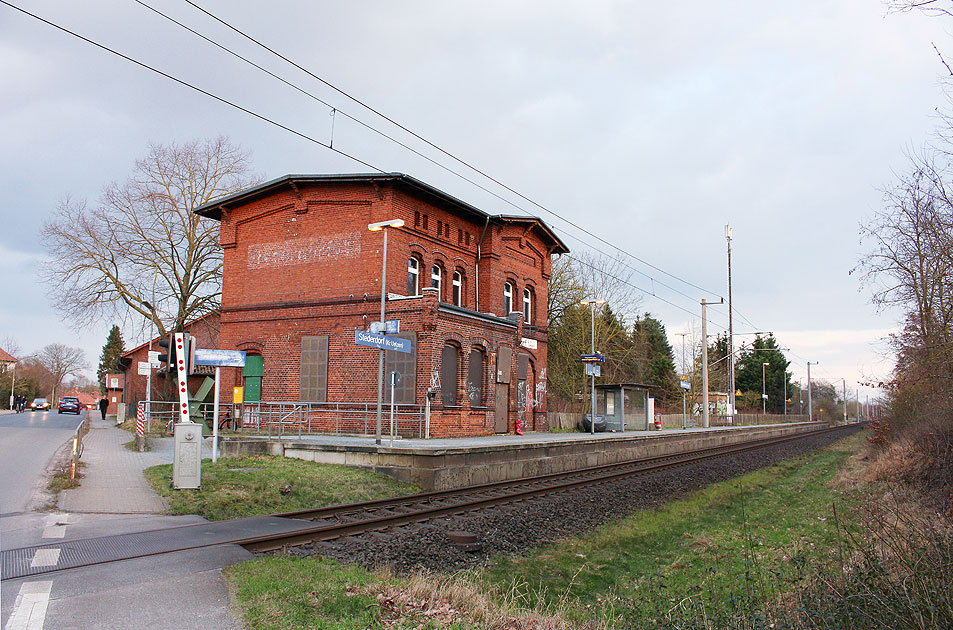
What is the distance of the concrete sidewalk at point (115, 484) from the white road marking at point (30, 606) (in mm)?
4784

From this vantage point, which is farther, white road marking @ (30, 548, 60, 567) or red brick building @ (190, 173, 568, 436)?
red brick building @ (190, 173, 568, 436)

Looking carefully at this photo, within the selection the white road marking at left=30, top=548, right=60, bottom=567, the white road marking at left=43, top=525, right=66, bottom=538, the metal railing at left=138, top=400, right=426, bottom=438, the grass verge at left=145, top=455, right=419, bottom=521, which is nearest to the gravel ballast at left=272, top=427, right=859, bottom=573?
the white road marking at left=30, top=548, right=60, bottom=567

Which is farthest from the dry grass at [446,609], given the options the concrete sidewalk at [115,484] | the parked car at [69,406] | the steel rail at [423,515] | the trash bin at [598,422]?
the parked car at [69,406]

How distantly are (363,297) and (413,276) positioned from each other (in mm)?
2680

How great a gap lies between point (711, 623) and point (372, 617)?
107 inches

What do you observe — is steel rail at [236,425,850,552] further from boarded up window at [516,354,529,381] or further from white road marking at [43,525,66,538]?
boarded up window at [516,354,529,381]

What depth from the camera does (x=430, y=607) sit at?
19.6 feet

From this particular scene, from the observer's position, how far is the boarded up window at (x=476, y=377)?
84.8 ft

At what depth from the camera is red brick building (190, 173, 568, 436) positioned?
2408 centimetres

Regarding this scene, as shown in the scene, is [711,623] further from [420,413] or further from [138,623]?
[420,413]

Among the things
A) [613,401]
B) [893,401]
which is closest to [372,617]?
[893,401]

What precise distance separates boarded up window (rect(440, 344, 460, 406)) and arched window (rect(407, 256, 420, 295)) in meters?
3.05

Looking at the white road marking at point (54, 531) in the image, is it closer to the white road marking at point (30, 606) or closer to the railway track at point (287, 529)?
the railway track at point (287, 529)

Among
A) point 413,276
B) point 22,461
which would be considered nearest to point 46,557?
point 22,461
